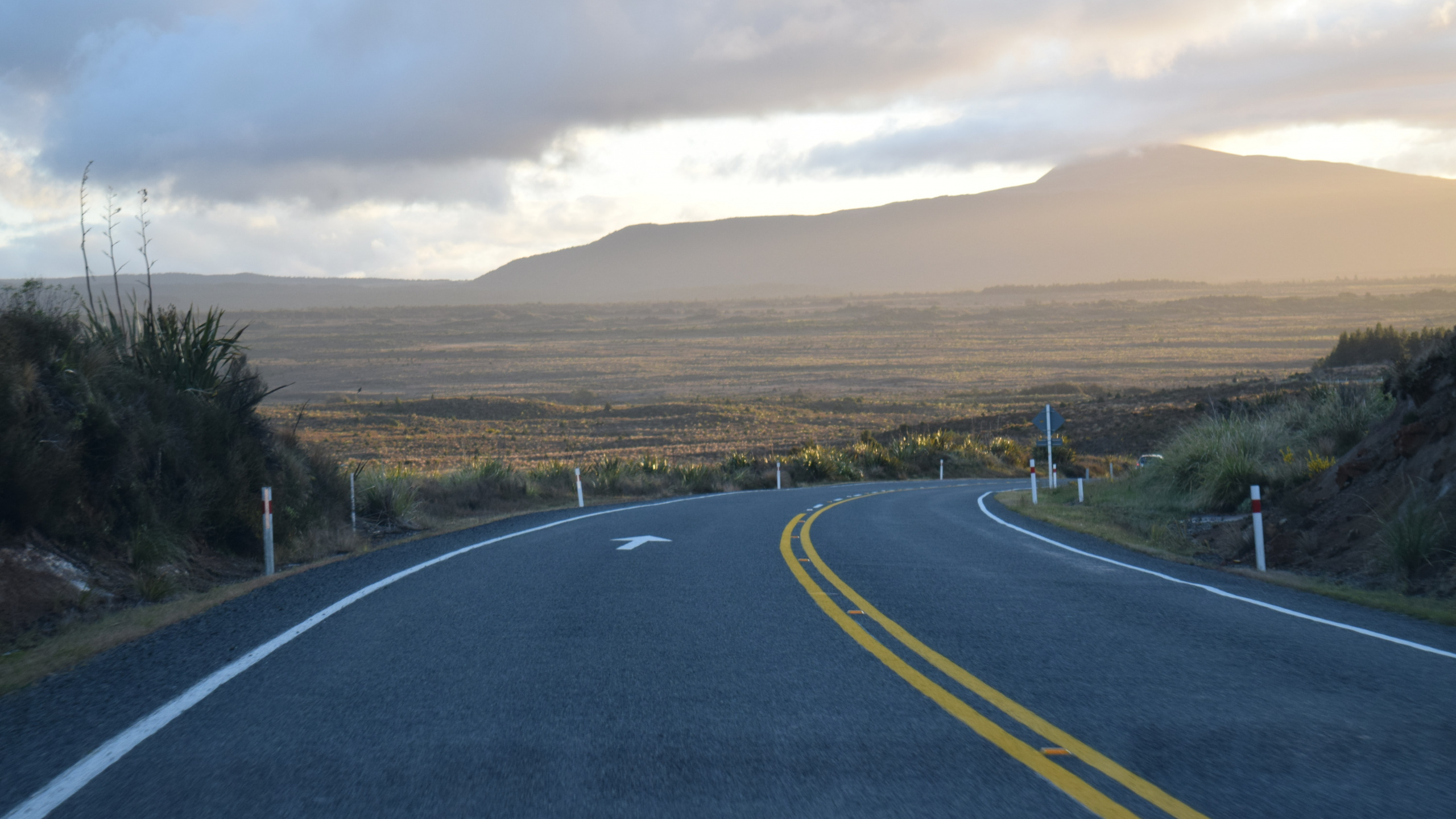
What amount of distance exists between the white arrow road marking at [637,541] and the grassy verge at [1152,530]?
6.46 metres

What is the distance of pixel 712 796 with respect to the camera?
4.06m

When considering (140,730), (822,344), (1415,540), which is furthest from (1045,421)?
(822,344)

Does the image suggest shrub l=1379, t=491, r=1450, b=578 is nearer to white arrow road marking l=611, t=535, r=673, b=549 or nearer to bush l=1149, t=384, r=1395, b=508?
bush l=1149, t=384, r=1395, b=508

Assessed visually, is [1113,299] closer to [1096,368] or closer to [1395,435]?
[1096,368]

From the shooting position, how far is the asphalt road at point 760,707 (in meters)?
4.07

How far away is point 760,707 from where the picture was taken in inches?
207

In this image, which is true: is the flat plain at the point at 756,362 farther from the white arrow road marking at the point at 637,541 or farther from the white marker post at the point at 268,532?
the white marker post at the point at 268,532

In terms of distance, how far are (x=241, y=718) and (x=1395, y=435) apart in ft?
44.9

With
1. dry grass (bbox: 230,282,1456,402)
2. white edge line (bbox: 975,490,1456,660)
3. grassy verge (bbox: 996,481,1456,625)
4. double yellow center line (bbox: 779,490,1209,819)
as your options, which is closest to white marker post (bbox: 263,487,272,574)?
double yellow center line (bbox: 779,490,1209,819)

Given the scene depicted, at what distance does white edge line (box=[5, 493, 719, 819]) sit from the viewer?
13.1 feet

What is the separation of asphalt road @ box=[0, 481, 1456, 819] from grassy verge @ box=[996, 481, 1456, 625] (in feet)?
1.98

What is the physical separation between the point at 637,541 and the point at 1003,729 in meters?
9.01

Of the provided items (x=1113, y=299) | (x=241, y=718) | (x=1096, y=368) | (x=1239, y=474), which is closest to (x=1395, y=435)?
(x=1239, y=474)

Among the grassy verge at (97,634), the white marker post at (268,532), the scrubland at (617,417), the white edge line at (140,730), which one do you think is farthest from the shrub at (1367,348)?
the white edge line at (140,730)
